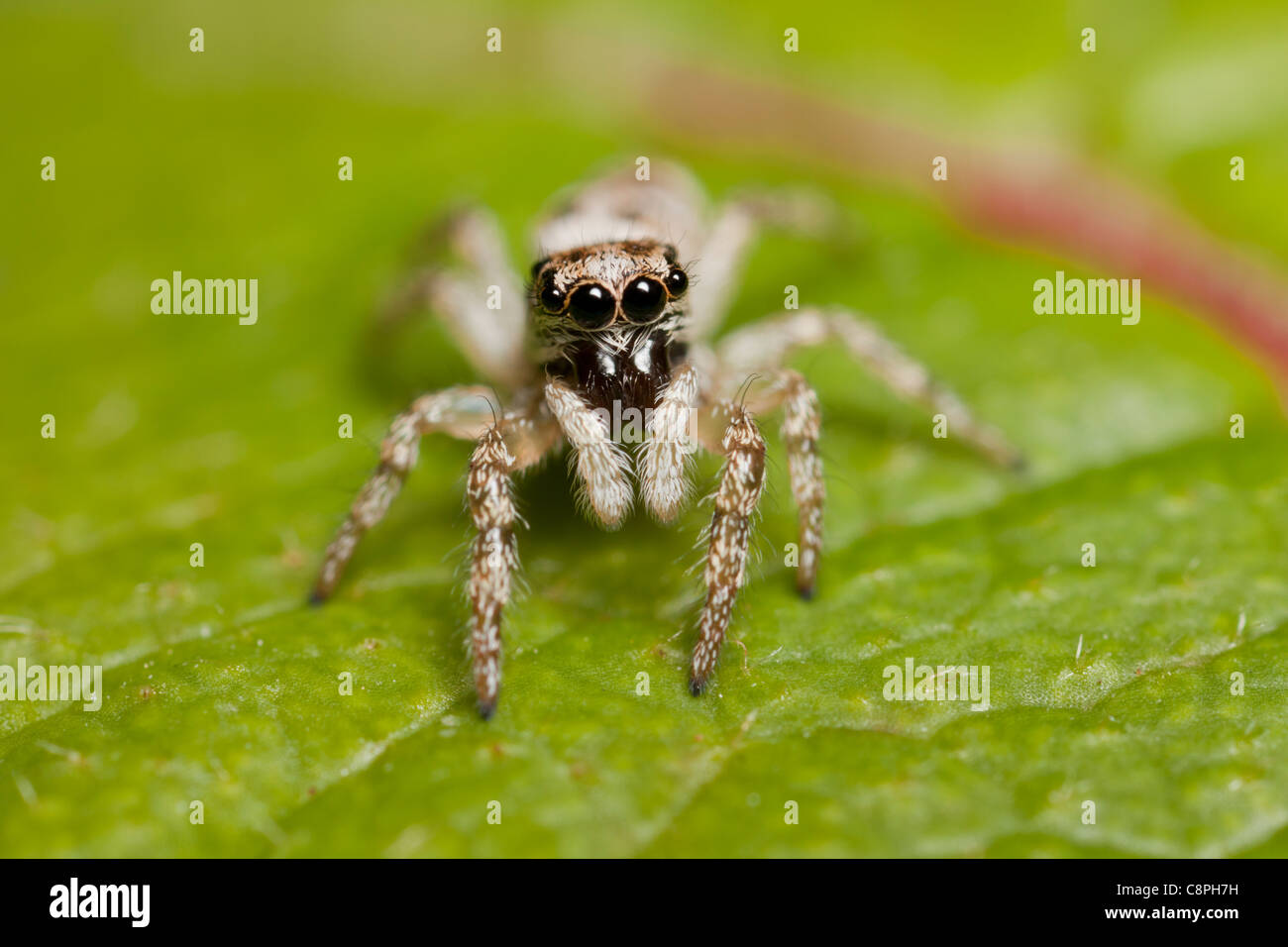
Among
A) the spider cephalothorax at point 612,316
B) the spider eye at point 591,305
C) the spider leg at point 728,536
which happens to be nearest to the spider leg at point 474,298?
the spider cephalothorax at point 612,316

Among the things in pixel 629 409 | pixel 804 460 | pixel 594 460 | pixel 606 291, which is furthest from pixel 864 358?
pixel 594 460

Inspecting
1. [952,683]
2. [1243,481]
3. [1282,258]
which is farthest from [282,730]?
[1282,258]

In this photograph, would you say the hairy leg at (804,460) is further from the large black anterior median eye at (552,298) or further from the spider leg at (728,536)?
the large black anterior median eye at (552,298)

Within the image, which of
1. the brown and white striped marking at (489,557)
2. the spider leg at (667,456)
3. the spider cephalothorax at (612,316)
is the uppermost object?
the spider cephalothorax at (612,316)

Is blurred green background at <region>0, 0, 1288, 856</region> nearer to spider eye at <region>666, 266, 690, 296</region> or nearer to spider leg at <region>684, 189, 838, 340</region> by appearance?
spider leg at <region>684, 189, 838, 340</region>

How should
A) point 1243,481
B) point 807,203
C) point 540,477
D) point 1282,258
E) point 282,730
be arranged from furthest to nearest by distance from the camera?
point 807,203 → point 1282,258 → point 540,477 → point 1243,481 → point 282,730

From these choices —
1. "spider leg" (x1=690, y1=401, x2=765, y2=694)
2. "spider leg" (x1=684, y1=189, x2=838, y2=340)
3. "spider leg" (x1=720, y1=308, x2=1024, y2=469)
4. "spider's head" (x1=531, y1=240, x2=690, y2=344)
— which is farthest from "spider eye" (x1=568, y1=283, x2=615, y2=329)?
"spider leg" (x1=684, y1=189, x2=838, y2=340)

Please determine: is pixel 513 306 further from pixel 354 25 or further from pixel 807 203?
pixel 354 25
